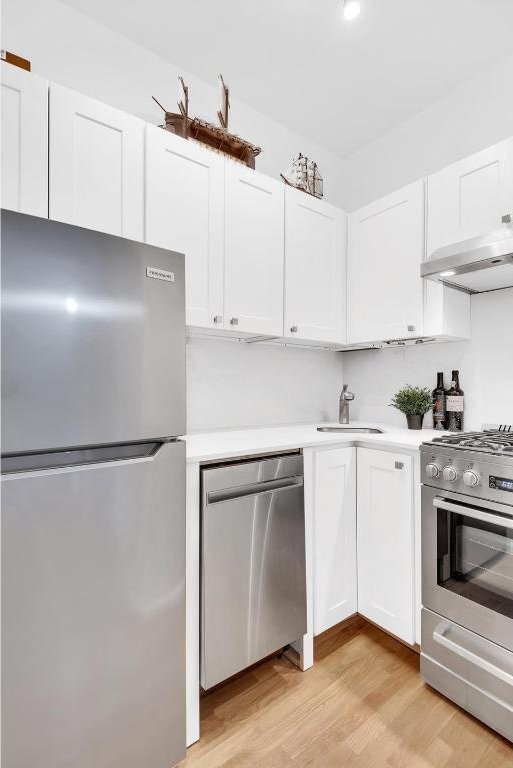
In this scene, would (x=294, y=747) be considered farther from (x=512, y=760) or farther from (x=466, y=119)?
(x=466, y=119)

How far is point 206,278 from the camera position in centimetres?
170

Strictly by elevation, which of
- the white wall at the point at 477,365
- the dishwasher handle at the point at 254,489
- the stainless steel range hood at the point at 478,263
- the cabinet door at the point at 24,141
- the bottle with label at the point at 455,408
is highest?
the cabinet door at the point at 24,141

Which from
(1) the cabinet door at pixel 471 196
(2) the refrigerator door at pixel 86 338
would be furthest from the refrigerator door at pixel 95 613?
(1) the cabinet door at pixel 471 196

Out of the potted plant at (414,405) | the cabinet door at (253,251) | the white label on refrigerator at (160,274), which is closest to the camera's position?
the white label on refrigerator at (160,274)

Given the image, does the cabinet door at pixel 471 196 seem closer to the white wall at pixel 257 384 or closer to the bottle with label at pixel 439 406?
the bottle with label at pixel 439 406

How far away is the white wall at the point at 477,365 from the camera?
1.90 metres

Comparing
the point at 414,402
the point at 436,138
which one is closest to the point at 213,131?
the point at 436,138

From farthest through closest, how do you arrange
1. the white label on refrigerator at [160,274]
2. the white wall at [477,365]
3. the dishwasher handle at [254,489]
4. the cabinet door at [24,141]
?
the white wall at [477,365] < the dishwasher handle at [254,489] < the cabinet door at [24,141] < the white label on refrigerator at [160,274]

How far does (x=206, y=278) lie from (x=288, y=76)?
133cm

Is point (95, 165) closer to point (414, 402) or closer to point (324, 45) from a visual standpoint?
point (324, 45)

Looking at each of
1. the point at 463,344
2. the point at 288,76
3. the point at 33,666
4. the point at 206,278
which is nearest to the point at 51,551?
the point at 33,666

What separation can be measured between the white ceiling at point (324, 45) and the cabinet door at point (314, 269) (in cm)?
65

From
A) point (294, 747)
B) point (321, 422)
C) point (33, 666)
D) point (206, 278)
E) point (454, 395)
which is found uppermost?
point (206, 278)

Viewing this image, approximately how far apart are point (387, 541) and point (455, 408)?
81 centimetres
